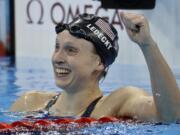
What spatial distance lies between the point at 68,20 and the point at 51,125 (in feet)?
20.4

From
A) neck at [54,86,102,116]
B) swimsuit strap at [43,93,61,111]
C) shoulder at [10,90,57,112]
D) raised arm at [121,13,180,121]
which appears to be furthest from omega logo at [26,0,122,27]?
raised arm at [121,13,180,121]

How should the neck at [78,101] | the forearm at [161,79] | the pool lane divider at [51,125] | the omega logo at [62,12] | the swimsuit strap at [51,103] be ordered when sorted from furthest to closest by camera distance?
the omega logo at [62,12] < the swimsuit strap at [51,103] < the neck at [78,101] < the pool lane divider at [51,125] < the forearm at [161,79]

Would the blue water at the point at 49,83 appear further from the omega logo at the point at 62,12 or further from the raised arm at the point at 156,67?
the omega logo at the point at 62,12

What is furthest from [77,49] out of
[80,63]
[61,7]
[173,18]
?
[61,7]

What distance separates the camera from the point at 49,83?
7.13 meters

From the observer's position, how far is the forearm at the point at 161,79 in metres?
3.23

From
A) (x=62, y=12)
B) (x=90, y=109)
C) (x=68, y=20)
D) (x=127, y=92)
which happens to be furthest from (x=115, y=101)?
(x=62, y=12)

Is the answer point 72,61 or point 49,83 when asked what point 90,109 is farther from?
point 49,83

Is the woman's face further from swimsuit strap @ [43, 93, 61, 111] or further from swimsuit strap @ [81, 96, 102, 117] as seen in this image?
swimsuit strap @ [43, 93, 61, 111]

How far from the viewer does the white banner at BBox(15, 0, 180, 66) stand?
8570 millimetres

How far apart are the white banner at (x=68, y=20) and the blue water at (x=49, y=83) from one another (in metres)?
0.30

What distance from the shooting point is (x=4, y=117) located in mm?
4461

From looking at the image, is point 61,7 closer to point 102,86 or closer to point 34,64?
point 34,64

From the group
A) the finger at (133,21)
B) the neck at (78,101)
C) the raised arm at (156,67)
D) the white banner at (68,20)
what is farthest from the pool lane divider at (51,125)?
the white banner at (68,20)
